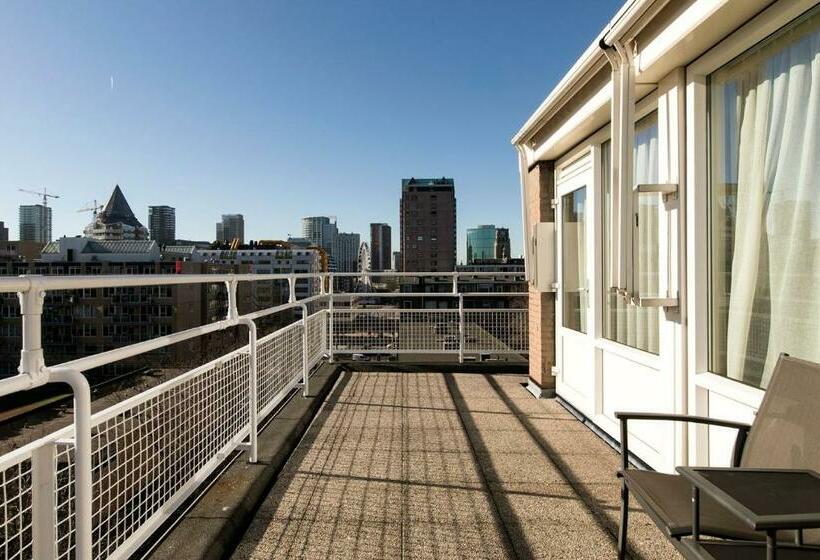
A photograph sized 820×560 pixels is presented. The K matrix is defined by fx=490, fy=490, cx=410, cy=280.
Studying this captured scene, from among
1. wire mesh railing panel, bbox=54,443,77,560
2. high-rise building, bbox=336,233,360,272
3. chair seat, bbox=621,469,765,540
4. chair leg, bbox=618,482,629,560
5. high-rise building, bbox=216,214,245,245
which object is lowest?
chair leg, bbox=618,482,629,560

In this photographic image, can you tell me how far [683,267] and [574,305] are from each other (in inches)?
70.2

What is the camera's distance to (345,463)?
Result: 9.98 ft

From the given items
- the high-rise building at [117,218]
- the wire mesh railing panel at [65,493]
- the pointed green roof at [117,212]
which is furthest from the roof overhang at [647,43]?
the pointed green roof at [117,212]

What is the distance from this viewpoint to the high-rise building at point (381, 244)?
98.8m

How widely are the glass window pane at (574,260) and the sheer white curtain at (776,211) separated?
5.91 ft

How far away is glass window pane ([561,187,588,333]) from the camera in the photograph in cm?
405

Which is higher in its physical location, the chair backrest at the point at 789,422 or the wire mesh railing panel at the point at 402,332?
the chair backrest at the point at 789,422

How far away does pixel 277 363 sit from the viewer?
371cm

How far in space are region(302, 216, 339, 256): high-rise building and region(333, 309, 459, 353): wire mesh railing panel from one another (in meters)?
100

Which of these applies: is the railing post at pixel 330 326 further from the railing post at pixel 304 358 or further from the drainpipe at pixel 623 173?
the drainpipe at pixel 623 173

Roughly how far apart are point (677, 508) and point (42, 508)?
183 cm

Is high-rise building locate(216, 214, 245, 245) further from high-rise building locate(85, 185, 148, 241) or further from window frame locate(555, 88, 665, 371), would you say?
window frame locate(555, 88, 665, 371)

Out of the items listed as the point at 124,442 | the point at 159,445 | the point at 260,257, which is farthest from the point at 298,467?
the point at 260,257

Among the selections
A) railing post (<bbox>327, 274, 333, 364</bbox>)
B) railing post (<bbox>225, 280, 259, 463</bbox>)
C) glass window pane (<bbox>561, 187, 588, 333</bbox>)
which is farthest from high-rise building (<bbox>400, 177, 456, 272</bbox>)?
railing post (<bbox>225, 280, 259, 463</bbox>)
